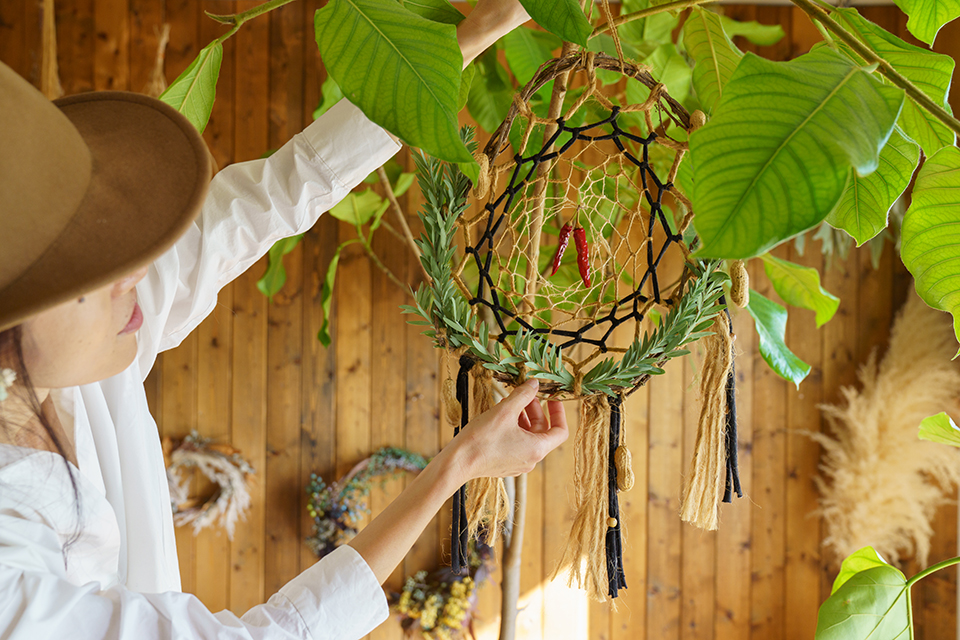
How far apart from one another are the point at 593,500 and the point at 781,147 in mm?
434

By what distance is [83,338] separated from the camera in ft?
1.77

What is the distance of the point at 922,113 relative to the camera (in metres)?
0.53

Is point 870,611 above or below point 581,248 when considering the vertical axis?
below

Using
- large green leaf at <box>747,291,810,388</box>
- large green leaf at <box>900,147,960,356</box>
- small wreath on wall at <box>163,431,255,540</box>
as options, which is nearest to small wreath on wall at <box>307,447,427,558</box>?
small wreath on wall at <box>163,431,255,540</box>

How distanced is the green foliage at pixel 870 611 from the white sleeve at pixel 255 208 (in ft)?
2.35

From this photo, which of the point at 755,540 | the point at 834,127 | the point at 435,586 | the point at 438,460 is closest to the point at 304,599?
the point at 438,460

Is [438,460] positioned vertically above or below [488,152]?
below

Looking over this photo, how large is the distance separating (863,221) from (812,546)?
6.64 feet

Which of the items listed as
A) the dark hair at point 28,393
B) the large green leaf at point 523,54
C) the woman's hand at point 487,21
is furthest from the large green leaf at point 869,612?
the large green leaf at point 523,54

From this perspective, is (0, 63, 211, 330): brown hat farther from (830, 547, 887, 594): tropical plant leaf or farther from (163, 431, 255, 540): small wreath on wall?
(163, 431, 255, 540): small wreath on wall

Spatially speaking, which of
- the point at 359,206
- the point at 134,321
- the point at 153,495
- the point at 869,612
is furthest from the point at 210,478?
the point at 869,612

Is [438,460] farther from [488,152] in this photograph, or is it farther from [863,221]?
[863,221]

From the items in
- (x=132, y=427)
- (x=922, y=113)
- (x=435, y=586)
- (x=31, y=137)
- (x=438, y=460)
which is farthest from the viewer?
(x=435, y=586)

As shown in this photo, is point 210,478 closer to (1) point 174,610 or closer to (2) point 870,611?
(1) point 174,610
